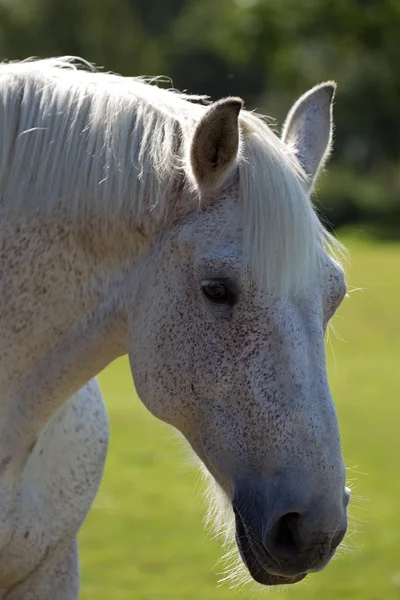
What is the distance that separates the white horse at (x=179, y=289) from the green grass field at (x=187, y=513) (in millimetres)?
390

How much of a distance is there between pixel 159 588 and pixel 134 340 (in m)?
3.90

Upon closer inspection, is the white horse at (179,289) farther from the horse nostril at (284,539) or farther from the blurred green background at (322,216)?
the blurred green background at (322,216)

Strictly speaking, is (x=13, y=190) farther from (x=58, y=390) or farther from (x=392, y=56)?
(x=392, y=56)

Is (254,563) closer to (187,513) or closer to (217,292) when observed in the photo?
(217,292)

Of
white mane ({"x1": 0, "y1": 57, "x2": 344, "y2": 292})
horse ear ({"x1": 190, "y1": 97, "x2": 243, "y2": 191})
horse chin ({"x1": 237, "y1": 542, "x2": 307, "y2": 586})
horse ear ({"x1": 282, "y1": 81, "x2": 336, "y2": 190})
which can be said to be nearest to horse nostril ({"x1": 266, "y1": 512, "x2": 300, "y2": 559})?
horse chin ({"x1": 237, "y1": 542, "x2": 307, "y2": 586})

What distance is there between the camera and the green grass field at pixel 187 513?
6.35 metres

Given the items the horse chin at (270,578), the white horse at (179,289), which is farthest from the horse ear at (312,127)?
the horse chin at (270,578)

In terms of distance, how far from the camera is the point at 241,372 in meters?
2.62

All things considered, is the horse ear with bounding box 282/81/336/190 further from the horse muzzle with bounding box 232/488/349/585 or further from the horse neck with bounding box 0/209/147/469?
the horse muzzle with bounding box 232/488/349/585

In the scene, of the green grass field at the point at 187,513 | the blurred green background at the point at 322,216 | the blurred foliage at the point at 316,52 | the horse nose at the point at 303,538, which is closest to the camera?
the horse nose at the point at 303,538

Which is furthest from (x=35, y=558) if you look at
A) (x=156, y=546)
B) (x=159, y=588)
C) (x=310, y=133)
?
(x=156, y=546)

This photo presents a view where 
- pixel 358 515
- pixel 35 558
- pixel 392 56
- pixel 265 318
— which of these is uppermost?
pixel 265 318

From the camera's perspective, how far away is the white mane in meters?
2.65

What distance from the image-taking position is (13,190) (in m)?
2.91
